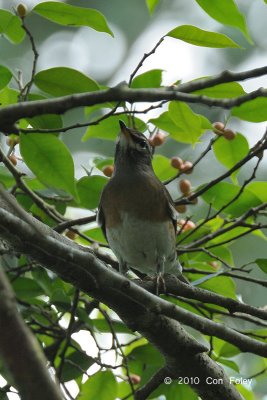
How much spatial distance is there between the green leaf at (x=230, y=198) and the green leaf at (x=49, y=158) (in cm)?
109

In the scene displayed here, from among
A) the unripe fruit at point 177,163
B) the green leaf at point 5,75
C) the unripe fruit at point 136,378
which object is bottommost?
the unripe fruit at point 136,378

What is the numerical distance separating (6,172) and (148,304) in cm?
138

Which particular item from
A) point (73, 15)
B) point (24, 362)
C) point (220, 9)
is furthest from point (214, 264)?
point (24, 362)

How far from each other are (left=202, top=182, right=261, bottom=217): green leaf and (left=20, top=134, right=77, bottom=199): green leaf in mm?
1093

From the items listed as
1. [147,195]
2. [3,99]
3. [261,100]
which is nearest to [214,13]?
[261,100]

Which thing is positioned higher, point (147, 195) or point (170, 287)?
point (147, 195)

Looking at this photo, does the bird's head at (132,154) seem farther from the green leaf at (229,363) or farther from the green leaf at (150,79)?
the green leaf at (229,363)

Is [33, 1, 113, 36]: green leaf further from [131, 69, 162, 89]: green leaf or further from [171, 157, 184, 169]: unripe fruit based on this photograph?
[171, 157, 184, 169]: unripe fruit

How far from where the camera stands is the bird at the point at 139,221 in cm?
470

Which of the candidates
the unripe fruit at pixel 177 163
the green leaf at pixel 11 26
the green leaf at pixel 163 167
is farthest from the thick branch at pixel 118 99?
the green leaf at pixel 163 167

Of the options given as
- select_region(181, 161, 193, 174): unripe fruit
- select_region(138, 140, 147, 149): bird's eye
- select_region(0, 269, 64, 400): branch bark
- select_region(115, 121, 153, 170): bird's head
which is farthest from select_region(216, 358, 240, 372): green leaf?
select_region(0, 269, 64, 400): branch bark

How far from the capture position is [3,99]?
3818 mm

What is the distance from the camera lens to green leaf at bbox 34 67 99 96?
128 inches

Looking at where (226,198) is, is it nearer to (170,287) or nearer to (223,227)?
(223,227)
